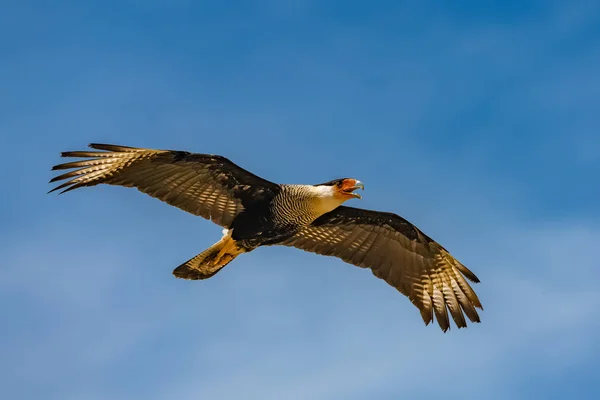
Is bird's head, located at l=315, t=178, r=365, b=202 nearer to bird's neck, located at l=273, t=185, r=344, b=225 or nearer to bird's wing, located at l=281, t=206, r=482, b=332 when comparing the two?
bird's neck, located at l=273, t=185, r=344, b=225

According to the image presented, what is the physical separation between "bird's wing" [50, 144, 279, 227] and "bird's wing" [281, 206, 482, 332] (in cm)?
132

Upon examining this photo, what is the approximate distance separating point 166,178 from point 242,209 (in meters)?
1.18

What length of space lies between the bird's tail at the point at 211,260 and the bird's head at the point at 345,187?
1.58 metres

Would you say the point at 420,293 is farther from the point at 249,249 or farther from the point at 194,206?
the point at 194,206

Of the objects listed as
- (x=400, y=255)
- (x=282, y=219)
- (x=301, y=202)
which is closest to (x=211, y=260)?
(x=282, y=219)

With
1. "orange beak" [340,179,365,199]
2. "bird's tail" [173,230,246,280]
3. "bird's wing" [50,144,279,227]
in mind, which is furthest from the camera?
"bird's tail" [173,230,246,280]

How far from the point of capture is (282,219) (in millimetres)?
13039

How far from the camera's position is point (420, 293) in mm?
14258

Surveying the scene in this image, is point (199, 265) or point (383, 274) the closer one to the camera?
point (199, 265)

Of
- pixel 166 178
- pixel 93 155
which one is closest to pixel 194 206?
pixel 166 178

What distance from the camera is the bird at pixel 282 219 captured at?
1270cm

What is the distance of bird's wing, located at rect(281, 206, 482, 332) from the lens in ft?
45.9

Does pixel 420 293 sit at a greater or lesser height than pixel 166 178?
lesser

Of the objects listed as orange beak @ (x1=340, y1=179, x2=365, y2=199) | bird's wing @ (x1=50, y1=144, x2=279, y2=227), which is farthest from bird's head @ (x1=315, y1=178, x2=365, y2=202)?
bird's wing @ (x1=50, y1=144, x2=279, y2=227)
